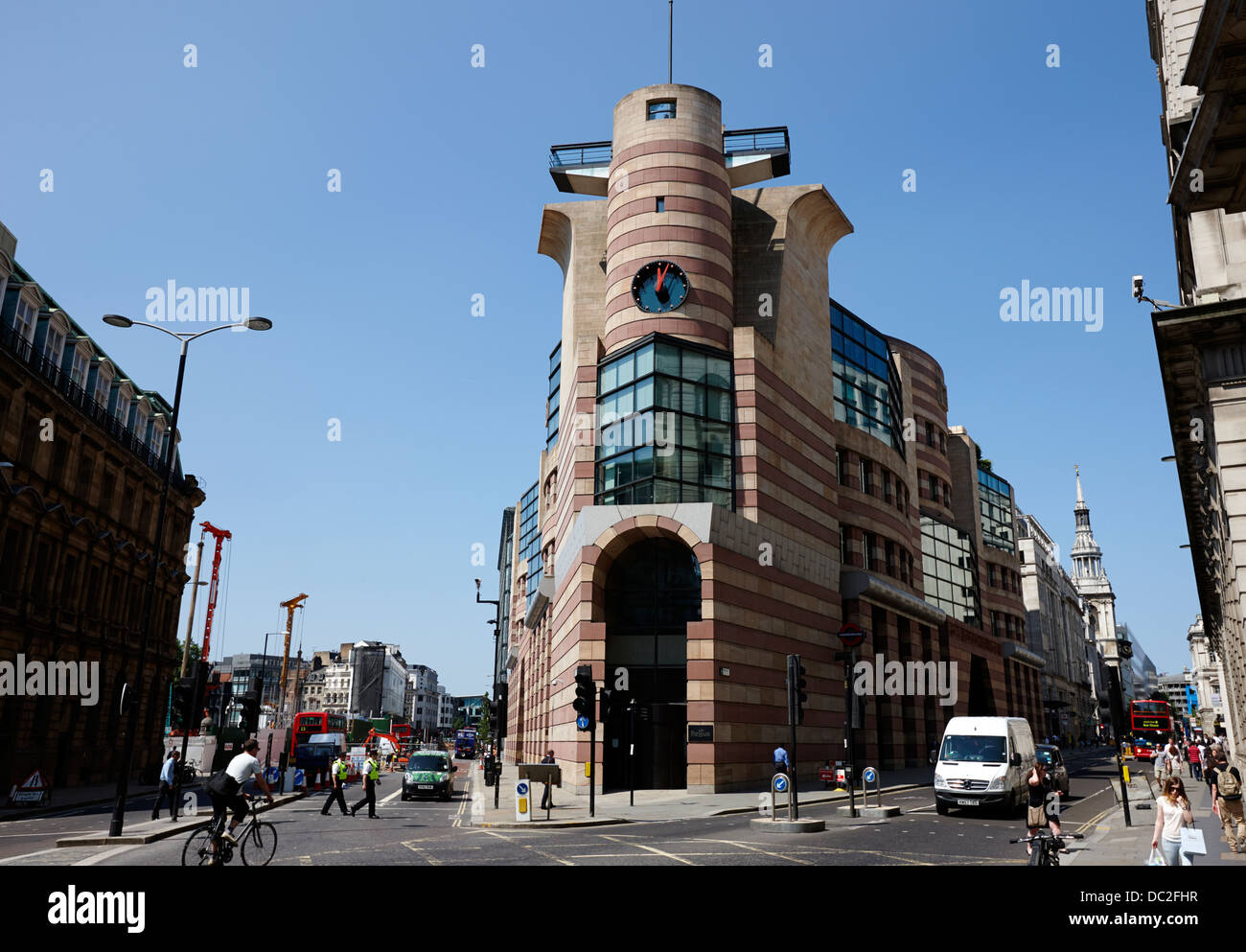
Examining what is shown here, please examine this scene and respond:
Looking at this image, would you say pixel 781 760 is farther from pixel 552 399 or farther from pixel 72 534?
pixel 552 399

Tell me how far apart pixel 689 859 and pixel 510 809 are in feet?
44.1

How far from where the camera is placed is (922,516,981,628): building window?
197 feet

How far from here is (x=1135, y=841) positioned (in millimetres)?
17062

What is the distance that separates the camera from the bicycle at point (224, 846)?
12.8 meters

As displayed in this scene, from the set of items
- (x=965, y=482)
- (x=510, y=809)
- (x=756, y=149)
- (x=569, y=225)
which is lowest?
(x=510, y=809)

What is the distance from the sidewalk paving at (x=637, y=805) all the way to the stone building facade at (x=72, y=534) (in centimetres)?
1932

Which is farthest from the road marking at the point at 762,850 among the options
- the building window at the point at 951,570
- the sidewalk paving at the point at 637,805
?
the building window at the point at 951,570

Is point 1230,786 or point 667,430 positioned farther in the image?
point 667,430

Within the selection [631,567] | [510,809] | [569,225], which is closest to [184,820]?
[510,809]

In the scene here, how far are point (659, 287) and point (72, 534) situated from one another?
2858 cm

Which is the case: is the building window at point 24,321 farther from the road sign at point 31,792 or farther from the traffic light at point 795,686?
the traffic light at point 795,686

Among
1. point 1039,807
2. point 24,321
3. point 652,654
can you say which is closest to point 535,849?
point 1039,807
